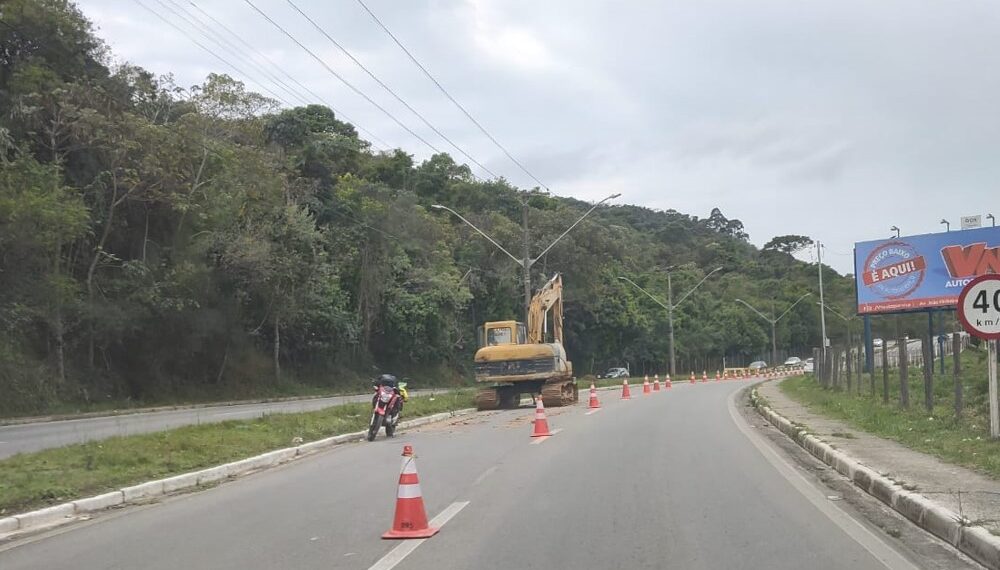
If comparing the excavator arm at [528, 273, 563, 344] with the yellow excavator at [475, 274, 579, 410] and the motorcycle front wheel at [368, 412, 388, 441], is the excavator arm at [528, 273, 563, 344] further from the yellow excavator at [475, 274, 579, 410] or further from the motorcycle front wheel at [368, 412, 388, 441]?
the motorcycle front wheel at [368, 412, 388, 441]

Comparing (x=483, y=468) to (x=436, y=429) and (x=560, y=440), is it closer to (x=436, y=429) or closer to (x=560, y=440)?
(x=560, y=440)

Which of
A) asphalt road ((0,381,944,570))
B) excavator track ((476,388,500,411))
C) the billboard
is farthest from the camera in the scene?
the billboard

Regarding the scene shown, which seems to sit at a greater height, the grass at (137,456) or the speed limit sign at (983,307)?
the speed limit sign at (983,307)

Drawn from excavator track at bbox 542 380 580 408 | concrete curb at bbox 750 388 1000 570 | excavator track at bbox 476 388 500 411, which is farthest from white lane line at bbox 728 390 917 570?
excavator track at bbox 476 388 500 411

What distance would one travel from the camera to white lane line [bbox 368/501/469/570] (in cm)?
718

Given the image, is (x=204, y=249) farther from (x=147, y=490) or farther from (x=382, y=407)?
(x=147, y=490)

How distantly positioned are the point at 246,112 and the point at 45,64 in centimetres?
1041

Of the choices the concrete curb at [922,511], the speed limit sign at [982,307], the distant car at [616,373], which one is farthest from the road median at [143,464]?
the distant car at [616,373]

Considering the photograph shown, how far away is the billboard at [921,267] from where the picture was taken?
32719mm

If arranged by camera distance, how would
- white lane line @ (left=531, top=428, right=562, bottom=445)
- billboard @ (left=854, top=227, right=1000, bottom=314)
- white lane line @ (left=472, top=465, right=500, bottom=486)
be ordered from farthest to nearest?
billboard @ (left=854, top=227, right=1000, bottom=314) < white lane line @ (left=531, top=428, right=562, bottom=445) < white lane line @ (left=472, top=465, right=500, bottom=486)

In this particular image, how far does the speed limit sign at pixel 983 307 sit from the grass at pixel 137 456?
11.4m

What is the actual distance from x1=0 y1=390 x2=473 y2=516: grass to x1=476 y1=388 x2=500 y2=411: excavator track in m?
8.73

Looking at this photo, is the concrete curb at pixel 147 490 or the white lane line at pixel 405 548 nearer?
the white lane line at pixel 405 548

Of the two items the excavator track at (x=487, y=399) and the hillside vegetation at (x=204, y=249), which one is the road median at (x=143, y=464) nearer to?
the excavator track at (x=487, y=399)
